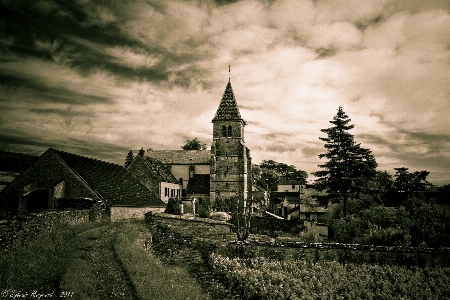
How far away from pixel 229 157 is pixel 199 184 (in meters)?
7.61

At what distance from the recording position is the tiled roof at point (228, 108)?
174 ft

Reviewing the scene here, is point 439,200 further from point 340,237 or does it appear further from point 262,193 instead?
point 262,193

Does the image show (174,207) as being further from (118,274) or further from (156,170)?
(156,170)

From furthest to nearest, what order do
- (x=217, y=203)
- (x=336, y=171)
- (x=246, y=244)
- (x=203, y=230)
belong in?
1. (x=217, y=203)
2. (x=336, y=171)
3. (x=203, y=230)
4. (x=246, y=244)

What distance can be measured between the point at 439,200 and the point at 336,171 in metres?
14.2

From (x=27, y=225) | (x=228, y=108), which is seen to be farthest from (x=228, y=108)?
(x=27, y=225)

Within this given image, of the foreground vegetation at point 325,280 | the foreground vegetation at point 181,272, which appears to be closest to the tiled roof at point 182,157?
the foreground vegetation at point 181,272

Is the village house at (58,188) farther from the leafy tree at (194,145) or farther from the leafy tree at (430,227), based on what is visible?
the leafy tree at (194,145)

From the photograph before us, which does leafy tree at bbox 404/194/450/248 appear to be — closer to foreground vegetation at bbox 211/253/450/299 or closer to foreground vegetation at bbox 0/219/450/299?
foreground vegetation at bbox 0/219/450/299

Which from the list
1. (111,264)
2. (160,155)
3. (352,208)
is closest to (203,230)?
(111,264)

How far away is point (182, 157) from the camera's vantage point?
6062 centimetres

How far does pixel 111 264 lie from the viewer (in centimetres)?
1293
